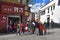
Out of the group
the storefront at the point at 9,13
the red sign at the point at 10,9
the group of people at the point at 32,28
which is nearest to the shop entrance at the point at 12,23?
the storefront at the point at 9,13

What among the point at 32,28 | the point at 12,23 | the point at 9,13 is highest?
the point at 9,13

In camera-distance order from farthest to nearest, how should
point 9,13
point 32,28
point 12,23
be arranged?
point 12,23 < point 9,13 < point 32,28

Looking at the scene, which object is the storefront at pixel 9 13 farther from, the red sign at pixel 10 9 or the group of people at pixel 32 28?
the group of people at pixel 32 28

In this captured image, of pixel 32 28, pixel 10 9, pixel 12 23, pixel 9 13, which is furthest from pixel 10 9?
pixel 32 28

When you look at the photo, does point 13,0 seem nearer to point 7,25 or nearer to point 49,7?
point 7,25

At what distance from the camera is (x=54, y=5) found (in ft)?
190

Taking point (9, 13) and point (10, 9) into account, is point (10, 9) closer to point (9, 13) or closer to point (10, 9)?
point (10, 9)

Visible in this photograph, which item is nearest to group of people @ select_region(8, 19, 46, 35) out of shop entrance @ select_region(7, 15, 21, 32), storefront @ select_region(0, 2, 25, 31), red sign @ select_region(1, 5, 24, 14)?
shop entrance @ select_region(7, 15, 21, 32)

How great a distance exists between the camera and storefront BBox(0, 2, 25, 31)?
29.6m

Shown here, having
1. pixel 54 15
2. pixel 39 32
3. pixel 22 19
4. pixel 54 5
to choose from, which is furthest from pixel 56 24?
pixel 39 32

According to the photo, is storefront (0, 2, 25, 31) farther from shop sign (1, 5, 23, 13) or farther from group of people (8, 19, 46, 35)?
group of people (8, 19, 46, 35)

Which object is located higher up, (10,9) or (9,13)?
(10,9)

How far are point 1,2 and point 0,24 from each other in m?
2.81

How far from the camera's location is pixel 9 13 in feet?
101
